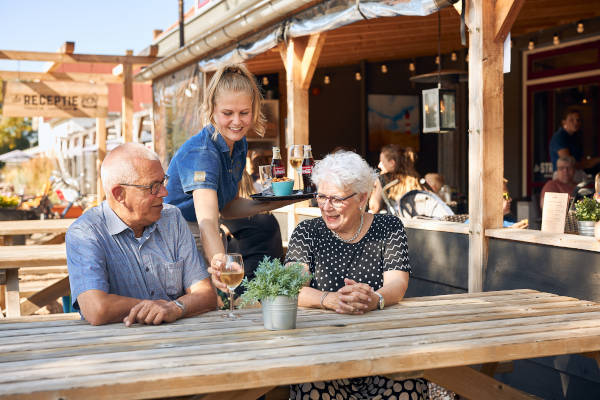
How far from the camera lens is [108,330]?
2.26m

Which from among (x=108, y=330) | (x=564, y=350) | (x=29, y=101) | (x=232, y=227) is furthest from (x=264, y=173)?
(x=29, y=101)

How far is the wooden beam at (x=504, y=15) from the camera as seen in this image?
3.76 meters

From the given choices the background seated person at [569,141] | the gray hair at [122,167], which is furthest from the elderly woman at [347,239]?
the background seated person at [569,141]

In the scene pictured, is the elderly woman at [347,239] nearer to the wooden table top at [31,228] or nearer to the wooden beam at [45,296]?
the wooden beam at [45,296]

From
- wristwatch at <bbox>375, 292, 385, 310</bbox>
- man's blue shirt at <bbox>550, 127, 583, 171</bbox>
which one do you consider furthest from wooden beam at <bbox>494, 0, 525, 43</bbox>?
man's blue shirt at <bbox>550, 127, 583, 171</bbox>

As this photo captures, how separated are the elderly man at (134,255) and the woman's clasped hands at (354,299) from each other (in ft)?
1.60

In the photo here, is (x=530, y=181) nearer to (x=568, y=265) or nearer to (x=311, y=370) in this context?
(x=568, y=265)

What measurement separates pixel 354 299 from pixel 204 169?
3.08 feet

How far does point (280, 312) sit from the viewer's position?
2.21 metres

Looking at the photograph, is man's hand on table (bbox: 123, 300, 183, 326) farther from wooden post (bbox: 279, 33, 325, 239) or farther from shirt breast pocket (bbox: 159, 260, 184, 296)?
wooden post (bbox: 279, 33, 325, 239)

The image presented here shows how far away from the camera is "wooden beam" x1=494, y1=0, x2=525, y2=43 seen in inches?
148

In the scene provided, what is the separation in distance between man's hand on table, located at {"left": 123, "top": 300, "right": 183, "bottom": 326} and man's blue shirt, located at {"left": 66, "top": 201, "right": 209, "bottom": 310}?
0.52ft

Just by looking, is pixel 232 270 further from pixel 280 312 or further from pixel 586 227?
pixel 586 227

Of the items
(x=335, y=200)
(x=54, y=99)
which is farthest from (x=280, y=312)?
(x=54, y=99)
